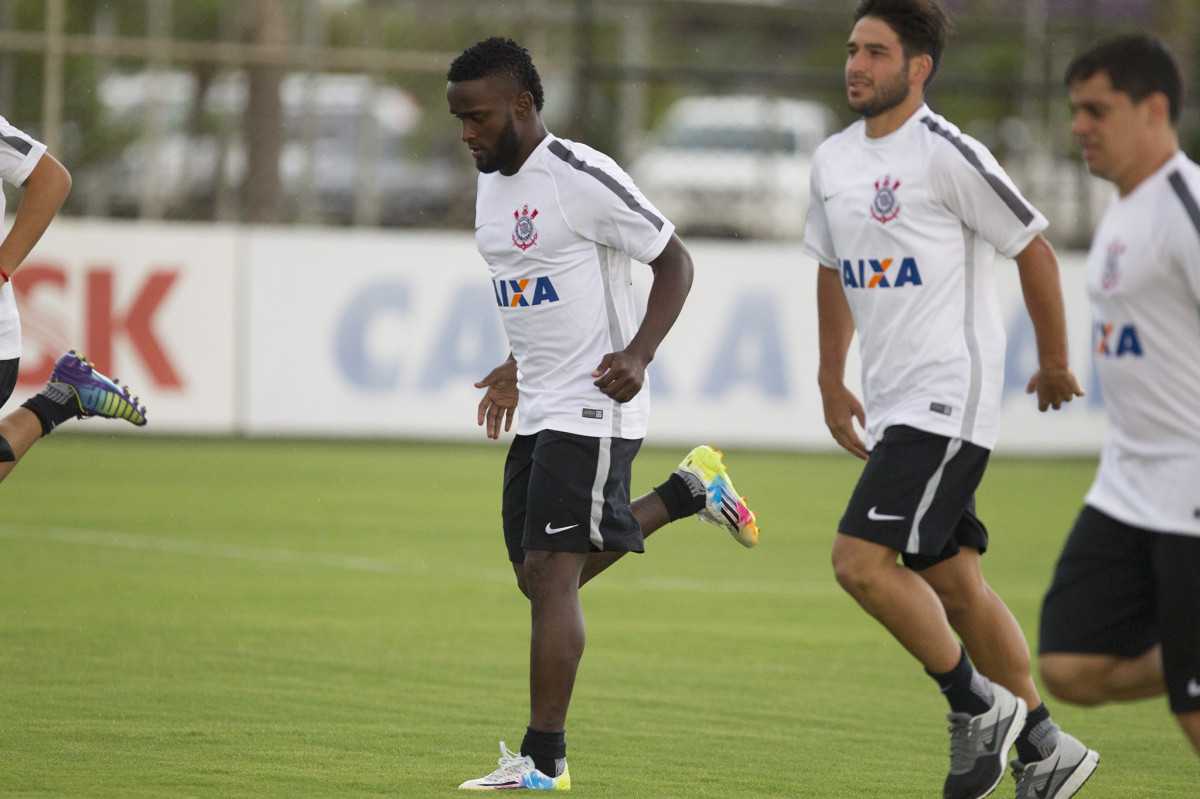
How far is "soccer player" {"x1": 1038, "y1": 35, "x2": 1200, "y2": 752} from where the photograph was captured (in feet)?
13.1

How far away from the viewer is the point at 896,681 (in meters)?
7.34

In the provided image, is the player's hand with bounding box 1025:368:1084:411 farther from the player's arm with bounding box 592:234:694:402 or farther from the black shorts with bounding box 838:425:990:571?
the player's arm with bounding box 592:234:694:402

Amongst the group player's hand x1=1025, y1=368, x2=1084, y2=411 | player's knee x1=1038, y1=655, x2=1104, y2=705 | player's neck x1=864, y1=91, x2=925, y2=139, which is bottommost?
player's knee x1=1038, y1=655, x2=1104, y2=705

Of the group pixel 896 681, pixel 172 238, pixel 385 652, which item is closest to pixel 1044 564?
pixel 896 681

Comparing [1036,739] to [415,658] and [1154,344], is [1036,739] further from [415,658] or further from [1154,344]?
[415,658]

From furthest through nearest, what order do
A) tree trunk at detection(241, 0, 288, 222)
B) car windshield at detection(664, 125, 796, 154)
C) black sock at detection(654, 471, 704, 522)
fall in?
car windshield at detection(664, 125, 796, 154) → tree trunk at detection(241, 0, 288, 222) → black sock at detection(654, 471, 704, 522)

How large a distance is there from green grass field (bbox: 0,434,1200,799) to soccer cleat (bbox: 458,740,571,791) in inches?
5.7

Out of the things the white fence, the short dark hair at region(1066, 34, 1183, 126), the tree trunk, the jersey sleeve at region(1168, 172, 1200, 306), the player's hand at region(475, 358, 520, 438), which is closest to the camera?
the jersey sleeve at region(1168, 172, 1200, 306)

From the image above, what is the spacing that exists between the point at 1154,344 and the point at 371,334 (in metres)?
12.9

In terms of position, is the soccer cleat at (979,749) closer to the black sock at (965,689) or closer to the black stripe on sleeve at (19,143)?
the black sock at (965,689)

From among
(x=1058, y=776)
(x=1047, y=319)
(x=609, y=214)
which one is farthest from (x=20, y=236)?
(x=1058, y=776)

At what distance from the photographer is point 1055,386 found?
4.80m

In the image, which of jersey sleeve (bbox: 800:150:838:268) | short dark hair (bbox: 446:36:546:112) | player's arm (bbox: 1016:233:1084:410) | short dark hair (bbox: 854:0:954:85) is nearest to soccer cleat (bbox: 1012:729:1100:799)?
player's arm (bbox: 1016:233:1084:410)

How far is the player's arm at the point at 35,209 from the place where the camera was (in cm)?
598
